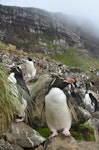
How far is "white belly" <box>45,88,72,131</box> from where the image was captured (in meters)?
8.59

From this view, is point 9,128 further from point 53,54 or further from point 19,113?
point 53,54

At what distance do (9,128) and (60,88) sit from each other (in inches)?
52.4

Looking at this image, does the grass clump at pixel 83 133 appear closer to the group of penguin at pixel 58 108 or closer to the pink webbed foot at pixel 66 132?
the group of penguin at pixel 58 108

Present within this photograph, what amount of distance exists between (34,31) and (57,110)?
14981cm

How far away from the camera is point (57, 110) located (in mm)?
8742

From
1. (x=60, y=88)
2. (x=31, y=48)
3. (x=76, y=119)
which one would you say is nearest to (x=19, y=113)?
(x=60, y=88)

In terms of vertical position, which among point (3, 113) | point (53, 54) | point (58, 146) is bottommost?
point (53, 54)

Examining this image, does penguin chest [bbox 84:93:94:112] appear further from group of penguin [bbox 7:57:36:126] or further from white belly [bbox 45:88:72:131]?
white belly [bbox 45:88:72:131]

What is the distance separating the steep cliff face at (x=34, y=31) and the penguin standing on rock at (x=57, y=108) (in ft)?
423

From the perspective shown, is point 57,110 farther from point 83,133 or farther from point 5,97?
point 5,97

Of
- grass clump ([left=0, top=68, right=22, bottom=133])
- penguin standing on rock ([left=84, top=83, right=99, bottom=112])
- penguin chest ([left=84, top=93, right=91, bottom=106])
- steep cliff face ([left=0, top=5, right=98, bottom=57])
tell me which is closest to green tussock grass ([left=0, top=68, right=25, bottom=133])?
grass clump ([left=0, top=68, right=22, bottom=133])

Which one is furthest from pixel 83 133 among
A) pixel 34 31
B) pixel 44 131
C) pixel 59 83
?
pixel 34 31

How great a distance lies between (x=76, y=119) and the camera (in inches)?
390

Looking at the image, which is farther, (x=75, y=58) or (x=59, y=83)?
(x=75, y=58)
